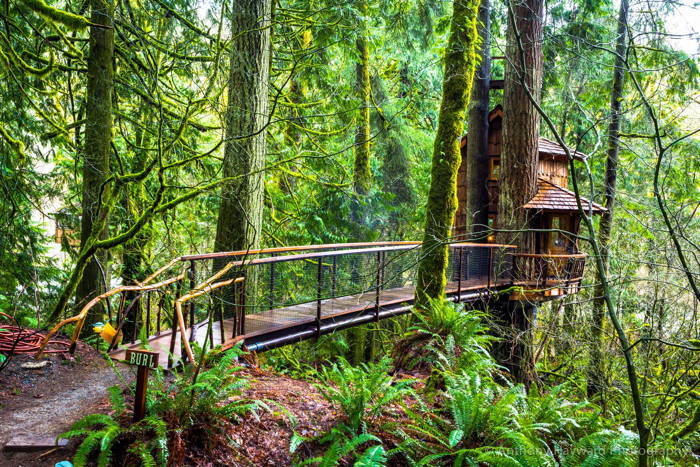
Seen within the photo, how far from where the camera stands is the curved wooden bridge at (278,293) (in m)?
5.18

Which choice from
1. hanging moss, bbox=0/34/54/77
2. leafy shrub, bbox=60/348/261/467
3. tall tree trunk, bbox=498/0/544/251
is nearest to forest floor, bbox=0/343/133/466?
leafy shrub, bbox=60/348/261/467

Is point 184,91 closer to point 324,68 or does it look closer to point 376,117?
point 324,68

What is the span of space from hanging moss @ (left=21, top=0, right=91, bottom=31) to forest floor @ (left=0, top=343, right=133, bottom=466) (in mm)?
3673

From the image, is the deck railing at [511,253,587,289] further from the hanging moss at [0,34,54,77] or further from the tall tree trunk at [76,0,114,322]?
the hanging moss at [0,34,54,77]

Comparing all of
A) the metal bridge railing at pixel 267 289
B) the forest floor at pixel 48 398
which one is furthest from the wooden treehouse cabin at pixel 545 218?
the forest floor at pixel 48 398

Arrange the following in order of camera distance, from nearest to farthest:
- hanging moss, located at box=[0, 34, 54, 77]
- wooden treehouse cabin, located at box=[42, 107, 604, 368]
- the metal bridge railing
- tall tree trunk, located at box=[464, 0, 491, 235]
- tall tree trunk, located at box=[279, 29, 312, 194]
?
hanging moss, located at box=[0, 34, 54, 77] < the metal bridge railing < wooden treehouse cabin, located at box=[42, 107, 604, 368] < tall tree trunk, located at box=[279, 29, 312, 194] < tall tree trunk, located at box=[464, 0, 491, 235]

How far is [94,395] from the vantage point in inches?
179

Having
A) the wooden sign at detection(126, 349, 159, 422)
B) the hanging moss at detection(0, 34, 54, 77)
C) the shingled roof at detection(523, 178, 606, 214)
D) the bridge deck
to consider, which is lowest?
the bridge deck

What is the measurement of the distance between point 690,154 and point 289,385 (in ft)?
39.6

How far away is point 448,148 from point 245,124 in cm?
333

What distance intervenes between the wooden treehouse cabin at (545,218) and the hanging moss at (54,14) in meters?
7.65

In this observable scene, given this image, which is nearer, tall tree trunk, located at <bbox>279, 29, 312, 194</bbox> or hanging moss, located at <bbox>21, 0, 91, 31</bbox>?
hanging moss, located at <bbox>21, 0, 91, 31</bbox>

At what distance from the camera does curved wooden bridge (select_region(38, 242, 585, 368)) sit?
17.0 feet

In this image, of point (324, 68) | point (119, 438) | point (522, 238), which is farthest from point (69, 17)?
point (522, 238)
